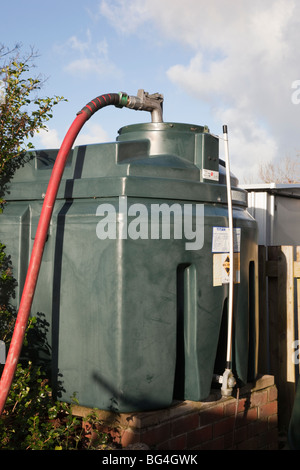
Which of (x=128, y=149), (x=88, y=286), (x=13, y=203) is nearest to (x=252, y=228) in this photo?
(x=128, y=149)

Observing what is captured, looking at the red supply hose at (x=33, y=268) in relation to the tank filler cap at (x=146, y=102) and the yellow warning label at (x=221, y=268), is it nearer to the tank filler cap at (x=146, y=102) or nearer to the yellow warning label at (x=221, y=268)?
the tank filler cap at (x=146, y=102)

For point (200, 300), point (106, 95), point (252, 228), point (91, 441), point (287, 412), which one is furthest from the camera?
point (287, 412)

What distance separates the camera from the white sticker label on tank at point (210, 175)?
137 inches

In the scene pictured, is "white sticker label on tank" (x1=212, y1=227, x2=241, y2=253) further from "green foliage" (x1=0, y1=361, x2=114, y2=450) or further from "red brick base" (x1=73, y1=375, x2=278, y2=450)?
"green foliage" (x1=0, y1=361, x2=114, y2=450)

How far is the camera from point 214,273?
3.37m

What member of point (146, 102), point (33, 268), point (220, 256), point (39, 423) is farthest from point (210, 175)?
point (39, 423)

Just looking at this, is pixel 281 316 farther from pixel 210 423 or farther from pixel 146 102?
pixel 146 102

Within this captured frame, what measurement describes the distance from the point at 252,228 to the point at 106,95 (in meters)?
1.42

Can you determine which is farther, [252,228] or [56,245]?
[252,228]

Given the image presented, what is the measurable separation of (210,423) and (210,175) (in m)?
1.62

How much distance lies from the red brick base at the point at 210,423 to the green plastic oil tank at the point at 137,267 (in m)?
0.08

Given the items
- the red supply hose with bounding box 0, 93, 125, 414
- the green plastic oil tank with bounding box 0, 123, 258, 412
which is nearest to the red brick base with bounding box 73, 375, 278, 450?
the green plastic oil tank with bounding box 0, 123, 258, 412

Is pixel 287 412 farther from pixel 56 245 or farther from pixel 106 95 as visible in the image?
pixel 106 95

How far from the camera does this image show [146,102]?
3877 mm
